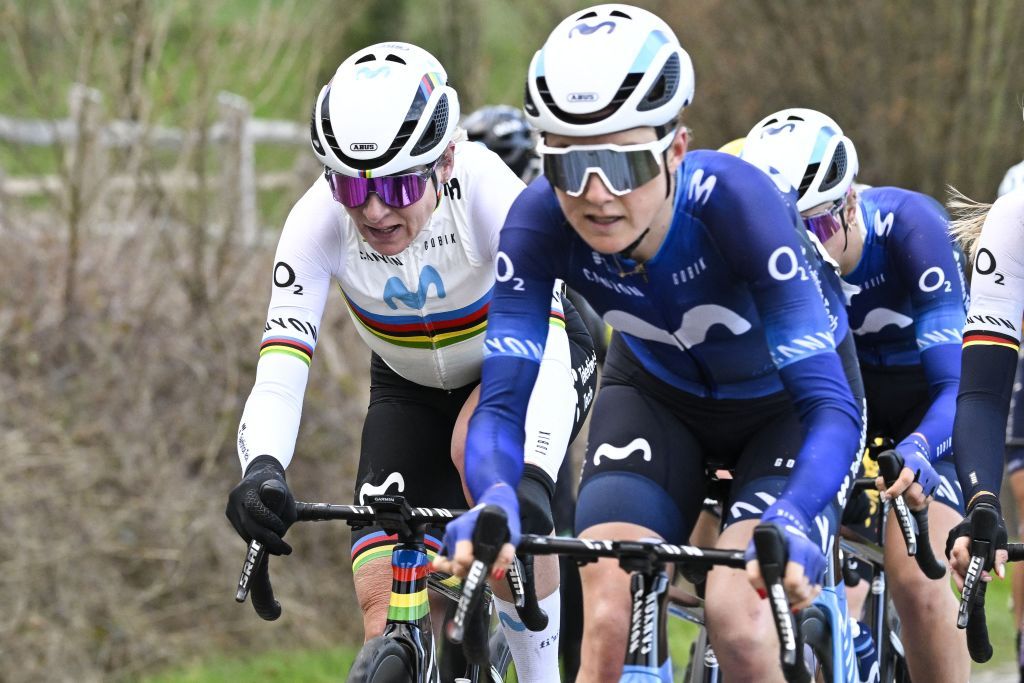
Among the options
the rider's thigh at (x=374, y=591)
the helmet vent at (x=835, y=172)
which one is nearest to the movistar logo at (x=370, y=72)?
the rider's thigh at (x=374, y=591)

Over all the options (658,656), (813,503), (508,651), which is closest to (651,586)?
(658,656)

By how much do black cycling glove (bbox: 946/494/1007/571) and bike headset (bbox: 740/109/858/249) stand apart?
5.11 feet

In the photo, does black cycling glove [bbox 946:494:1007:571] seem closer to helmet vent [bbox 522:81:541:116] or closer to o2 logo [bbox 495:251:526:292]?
o2 logo [bbox 495:251:526:292]

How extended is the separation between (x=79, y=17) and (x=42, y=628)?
413cm

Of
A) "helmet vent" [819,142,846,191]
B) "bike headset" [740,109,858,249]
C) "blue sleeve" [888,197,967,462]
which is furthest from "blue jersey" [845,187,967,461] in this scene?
"helmet vent" [819,142,846,191]

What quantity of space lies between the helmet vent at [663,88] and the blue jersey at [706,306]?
32 cm

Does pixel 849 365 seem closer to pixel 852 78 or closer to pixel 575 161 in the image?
pixel 575 161

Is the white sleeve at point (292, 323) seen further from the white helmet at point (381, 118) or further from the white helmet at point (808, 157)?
the white helmet at point (808, 157)

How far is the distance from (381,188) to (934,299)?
230 cm

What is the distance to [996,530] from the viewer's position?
4.34m

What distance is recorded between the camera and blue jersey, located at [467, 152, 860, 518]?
13.0ft

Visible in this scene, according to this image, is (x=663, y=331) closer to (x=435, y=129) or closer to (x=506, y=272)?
(x=506, y=272)

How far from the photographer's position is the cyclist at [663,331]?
3904mm

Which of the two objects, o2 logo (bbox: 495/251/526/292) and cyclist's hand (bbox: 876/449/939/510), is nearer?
o2 logo (bbox: 495/251/526/292)
